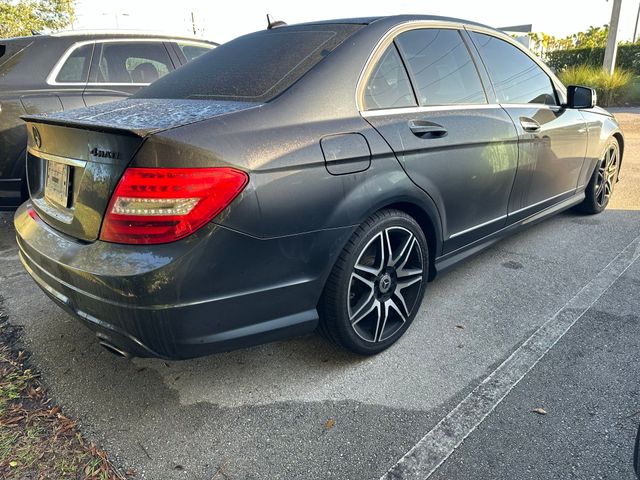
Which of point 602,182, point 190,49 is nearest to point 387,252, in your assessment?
point 602,182

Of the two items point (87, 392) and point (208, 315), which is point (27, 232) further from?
point (208, 315)

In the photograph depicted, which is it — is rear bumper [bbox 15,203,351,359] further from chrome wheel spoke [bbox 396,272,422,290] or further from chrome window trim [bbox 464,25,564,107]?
chrome window trim [bbox 464,25,564,107]

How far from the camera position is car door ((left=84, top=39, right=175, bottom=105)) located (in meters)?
4.16

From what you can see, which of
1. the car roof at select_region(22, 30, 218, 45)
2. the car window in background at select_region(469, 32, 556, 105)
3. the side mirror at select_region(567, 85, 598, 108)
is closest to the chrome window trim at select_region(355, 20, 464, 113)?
the car window in background at select_region(469, 32, 556, 105)

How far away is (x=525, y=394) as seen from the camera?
6.70 feet

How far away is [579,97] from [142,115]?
131 inches

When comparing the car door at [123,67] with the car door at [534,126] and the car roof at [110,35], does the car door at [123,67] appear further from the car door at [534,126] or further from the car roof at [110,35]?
the car door at [534,126]

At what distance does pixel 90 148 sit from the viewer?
175 cm

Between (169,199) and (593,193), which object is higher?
(169,199)

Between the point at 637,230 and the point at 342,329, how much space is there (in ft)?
11.1

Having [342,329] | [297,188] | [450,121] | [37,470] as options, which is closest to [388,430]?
[342,329]

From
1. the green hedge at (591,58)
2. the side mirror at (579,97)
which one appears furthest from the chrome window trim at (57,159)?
the green hedge at (591,58)

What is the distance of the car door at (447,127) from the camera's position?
226 cm

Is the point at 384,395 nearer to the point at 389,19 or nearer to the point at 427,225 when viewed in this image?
the point at 427,225
